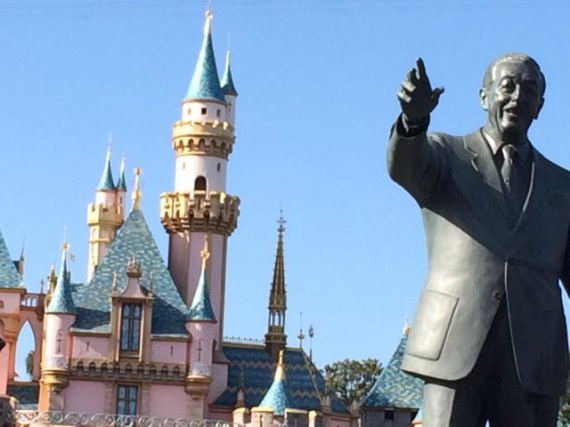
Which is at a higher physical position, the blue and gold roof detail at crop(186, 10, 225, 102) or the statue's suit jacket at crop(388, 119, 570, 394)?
the blue and gold roof detail at crop(186, 10, 225, 102)

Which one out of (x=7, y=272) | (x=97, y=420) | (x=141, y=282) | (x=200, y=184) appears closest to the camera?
(x=97, y=420)

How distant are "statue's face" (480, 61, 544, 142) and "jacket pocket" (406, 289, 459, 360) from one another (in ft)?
2.24

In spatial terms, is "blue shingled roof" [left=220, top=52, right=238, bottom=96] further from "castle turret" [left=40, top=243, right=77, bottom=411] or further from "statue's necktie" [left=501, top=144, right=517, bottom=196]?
"statue's necktie" [left=501, top=144, right=517, bottom=196]

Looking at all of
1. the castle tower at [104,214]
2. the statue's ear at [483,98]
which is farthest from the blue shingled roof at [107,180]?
the statue's ear at [483,98]

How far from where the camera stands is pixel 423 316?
21.5ft

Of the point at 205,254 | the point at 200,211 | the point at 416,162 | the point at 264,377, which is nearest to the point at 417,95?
the point at 416,162

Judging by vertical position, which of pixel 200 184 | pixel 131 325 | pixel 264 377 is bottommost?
pixel 264 377

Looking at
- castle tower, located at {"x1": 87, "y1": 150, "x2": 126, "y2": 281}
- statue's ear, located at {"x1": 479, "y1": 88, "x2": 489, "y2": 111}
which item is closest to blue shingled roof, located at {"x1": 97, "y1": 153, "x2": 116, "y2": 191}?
castle tower, located at {"x1": 87, "y1": 150, "x2": 126, "y2": 281}

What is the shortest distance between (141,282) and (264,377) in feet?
19.8

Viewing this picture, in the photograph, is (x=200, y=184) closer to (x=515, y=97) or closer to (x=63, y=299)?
(x=63, y=299)

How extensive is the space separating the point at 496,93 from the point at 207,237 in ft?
171

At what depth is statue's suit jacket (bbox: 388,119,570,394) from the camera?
6.44 m

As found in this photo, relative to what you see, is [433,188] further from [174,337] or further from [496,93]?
[174,337]

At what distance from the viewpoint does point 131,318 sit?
54.8m
